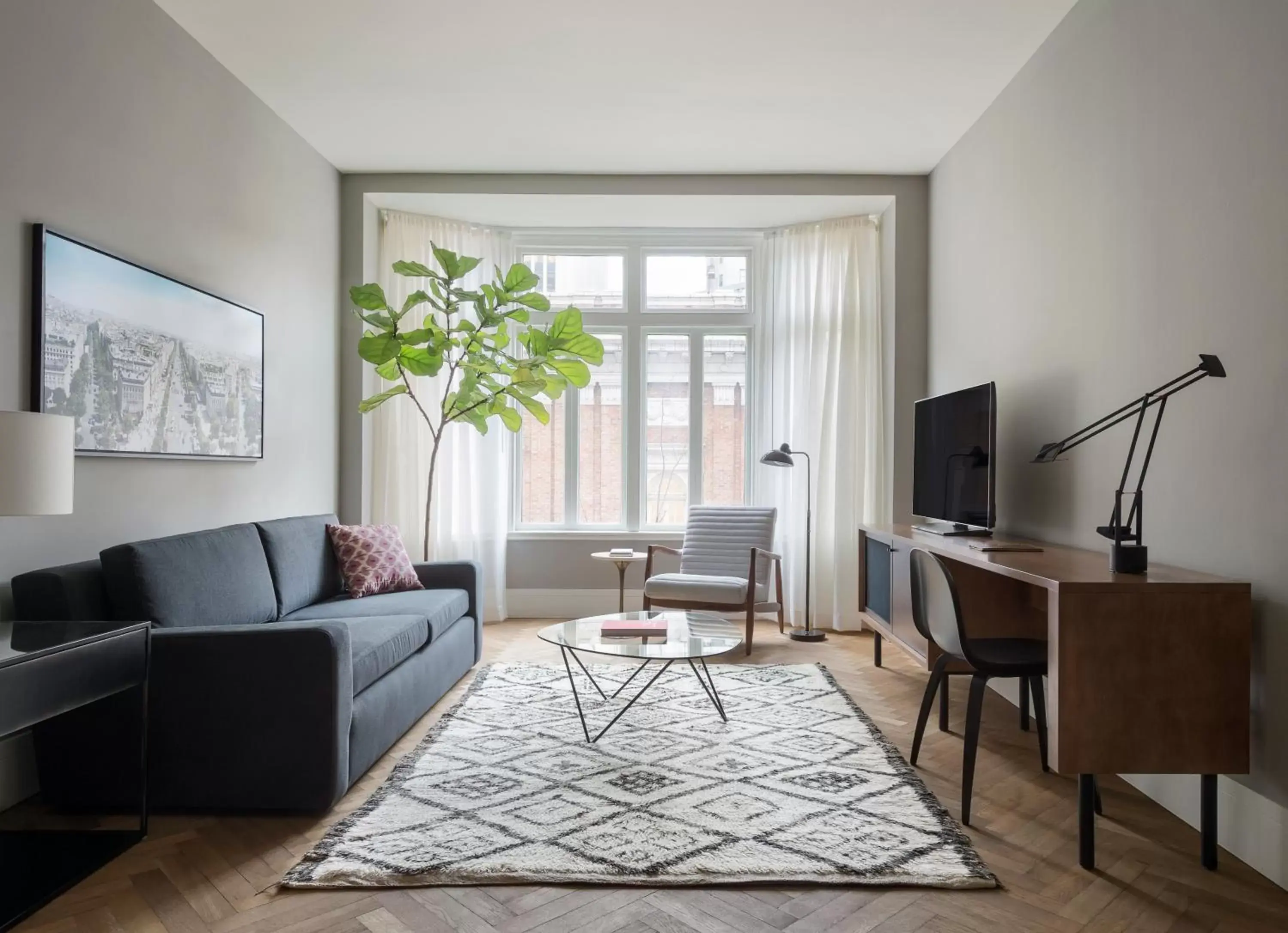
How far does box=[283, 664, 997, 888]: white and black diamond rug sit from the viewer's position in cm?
228

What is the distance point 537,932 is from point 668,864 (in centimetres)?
43

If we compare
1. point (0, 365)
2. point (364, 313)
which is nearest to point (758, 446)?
point (364, 313)

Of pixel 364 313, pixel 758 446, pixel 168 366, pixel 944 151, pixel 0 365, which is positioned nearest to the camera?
pixel 0 365

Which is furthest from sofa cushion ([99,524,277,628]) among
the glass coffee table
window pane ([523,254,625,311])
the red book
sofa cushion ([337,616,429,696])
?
window pane ([523,254,625,311])

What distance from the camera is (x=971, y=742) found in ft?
8.66

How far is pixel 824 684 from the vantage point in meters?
4.33

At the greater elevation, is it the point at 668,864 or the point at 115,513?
the point at 115,513

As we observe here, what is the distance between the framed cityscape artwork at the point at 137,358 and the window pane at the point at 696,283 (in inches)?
117

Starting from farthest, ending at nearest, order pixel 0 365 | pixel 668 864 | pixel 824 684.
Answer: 1. pixel 824 684
2. pixel 0 365
3. pixel 668 864

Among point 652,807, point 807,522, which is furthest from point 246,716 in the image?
point 807,522

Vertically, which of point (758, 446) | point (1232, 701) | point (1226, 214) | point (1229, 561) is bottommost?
point (1232, 701)

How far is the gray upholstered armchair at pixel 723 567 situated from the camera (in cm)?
502

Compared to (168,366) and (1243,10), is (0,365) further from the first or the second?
(1243,10)

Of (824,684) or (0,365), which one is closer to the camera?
(0,365)
